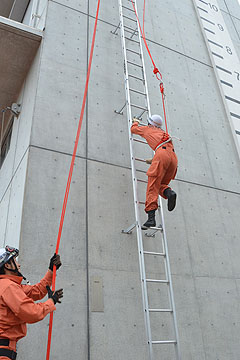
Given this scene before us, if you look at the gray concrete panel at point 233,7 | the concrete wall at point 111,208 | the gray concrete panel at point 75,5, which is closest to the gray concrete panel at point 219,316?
the concrete wall at point 111,208

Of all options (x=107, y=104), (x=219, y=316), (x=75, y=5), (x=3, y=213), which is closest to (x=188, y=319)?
(x=219, y=316)

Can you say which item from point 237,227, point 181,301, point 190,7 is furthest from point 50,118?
point 190,7

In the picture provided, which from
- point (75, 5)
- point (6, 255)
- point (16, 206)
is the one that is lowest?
point (6, 255)

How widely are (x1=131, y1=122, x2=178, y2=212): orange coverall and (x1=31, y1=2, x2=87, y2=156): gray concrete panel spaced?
3.25 feet

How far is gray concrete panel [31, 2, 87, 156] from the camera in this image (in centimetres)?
436

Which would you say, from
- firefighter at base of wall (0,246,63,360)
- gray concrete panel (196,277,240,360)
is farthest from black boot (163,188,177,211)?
Result: firefighter at base of wall (0,246,63,360)

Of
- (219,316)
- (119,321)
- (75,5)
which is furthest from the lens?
(75,5)

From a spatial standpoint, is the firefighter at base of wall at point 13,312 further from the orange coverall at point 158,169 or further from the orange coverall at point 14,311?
the orange coverall at point 158,169

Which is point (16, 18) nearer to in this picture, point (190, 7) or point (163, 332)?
point (190, 7)

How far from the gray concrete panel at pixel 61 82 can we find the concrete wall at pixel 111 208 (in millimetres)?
16

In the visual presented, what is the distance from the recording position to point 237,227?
209 inches

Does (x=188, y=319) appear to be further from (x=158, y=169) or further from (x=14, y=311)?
(x=14, y=311)

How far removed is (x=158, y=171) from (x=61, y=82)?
2.03m

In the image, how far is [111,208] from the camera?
4273 mm
